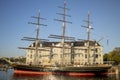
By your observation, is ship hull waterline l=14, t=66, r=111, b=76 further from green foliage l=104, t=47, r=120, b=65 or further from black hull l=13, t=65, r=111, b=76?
green foliage l=104, t=47, r=120, b=65

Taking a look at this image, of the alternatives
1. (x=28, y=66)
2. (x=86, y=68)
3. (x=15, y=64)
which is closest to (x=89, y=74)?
(x=86, y=68)

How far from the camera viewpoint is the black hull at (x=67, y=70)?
5291 cm

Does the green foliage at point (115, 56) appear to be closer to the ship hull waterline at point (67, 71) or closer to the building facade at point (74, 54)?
the building facade at point (74, 54)

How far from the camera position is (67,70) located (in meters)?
54.0

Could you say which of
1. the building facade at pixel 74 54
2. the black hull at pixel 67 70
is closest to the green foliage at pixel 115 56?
the building facade at pixel 74 54

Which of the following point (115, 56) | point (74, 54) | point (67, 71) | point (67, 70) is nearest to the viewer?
point (67, 71)

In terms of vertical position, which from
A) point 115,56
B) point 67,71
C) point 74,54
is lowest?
point 67,71

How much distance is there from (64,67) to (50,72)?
3.91 meters

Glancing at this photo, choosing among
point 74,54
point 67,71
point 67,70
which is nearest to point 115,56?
point 74,54

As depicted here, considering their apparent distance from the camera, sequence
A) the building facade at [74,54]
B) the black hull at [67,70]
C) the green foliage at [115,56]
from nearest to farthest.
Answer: the black hull at [67,70], the green foliage at [115,56], the building facade at [74,54]

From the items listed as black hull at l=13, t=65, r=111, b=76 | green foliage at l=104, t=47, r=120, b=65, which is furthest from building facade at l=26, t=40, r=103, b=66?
black hull at l=13, t=65, r=111, b=76

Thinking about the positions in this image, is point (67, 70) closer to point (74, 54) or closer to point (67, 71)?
point (67, 71)

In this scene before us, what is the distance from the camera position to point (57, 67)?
54719 mm

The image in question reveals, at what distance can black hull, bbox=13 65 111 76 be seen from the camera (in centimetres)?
5291
